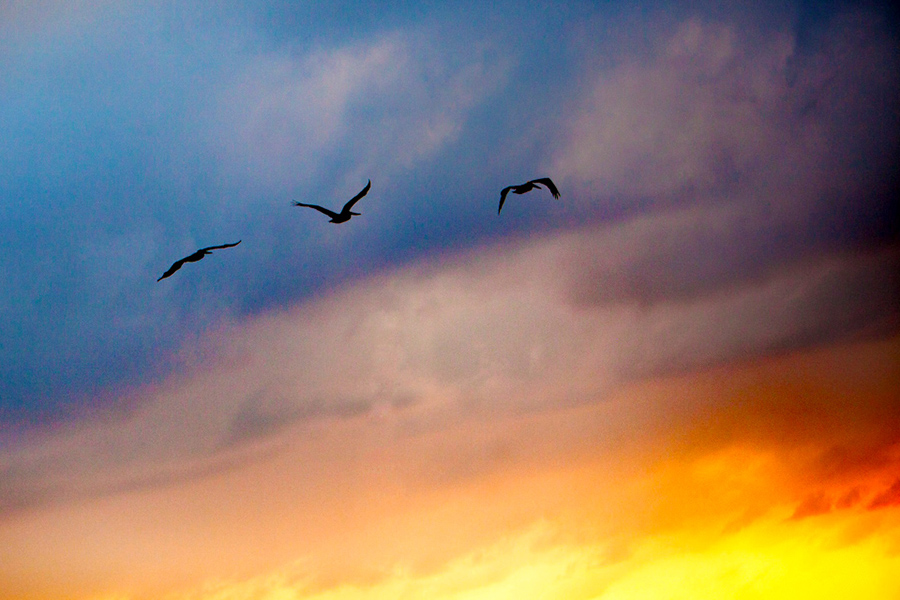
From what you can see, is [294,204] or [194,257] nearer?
[294,204]

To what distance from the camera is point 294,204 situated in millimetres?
Answer: 51688

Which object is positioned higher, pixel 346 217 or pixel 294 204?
pixel 346 217

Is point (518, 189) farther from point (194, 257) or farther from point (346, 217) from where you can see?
point (194, 257)

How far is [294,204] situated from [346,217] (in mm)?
12864

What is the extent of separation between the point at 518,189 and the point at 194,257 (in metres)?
24.2

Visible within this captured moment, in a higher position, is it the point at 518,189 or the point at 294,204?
the point at 518,189

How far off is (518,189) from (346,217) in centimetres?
1347

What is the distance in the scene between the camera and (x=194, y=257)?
59.0m

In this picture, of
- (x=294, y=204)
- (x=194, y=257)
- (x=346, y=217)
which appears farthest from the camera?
(x=346, y=217)

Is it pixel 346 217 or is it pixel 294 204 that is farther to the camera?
pixel 346 217

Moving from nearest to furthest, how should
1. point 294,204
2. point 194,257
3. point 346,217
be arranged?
point 294,204 → point 194,257 → point 346,217

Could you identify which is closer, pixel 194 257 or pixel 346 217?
pixel 194 257

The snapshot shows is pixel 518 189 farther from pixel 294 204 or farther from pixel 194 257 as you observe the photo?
pixel 194 257

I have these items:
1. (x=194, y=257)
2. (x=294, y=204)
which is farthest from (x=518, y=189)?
(x=194, y=257)
